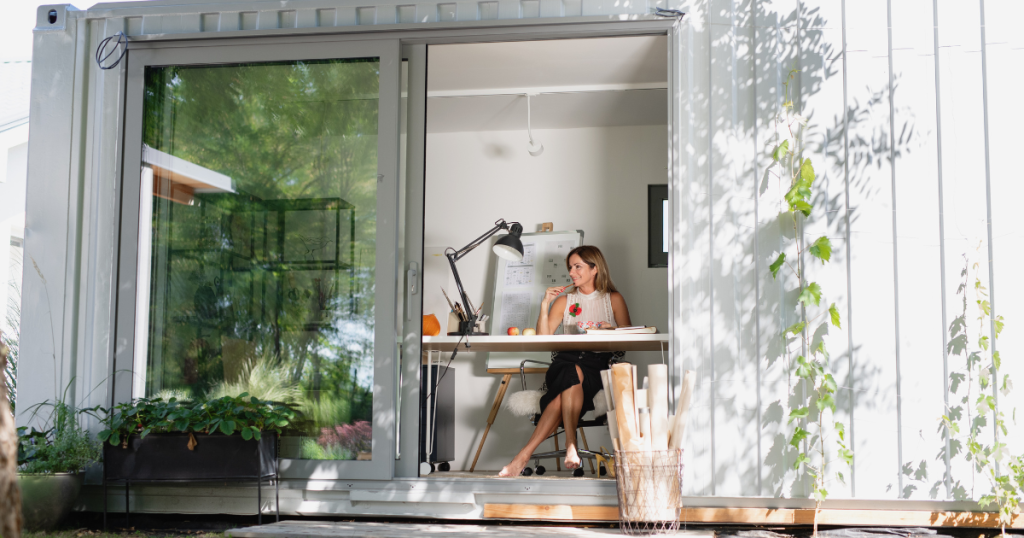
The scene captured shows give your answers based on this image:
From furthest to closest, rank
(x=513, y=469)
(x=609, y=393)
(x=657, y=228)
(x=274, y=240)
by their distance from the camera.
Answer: (x=657, y=228) < (x=513, y=469) < (x=274, y=240) < (x=609, y=393)

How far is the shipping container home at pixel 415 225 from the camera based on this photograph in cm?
337

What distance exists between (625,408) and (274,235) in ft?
6.21

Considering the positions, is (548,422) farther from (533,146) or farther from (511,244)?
(533,146)

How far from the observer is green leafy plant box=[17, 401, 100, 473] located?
3.33 meters

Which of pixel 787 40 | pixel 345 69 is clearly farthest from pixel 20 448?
pixel 787 40

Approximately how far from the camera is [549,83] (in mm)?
4977

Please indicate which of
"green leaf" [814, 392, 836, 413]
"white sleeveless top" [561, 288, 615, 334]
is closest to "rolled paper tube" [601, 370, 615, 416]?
"green leaf" [814, 392, 836, 413]

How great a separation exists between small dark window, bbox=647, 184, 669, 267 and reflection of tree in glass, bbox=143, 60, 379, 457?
8.09 ft

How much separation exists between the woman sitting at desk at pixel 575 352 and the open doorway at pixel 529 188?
0.43 meters

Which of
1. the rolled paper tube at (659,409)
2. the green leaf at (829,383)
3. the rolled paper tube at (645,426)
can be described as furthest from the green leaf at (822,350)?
the rolled paper tube at (645,426)

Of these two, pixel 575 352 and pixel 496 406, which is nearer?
pixel 575 352

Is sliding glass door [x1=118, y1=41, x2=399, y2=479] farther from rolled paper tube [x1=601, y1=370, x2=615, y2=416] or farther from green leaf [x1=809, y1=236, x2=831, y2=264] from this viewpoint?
green leaf [x1=809, y1=236, x2=831, y2=264]

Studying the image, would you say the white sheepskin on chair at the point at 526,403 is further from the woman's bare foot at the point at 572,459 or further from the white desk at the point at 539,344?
the woman's bare foot at the point at 572,459

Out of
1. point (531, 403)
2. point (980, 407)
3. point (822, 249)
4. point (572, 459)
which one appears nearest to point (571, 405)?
point (531, 403)
